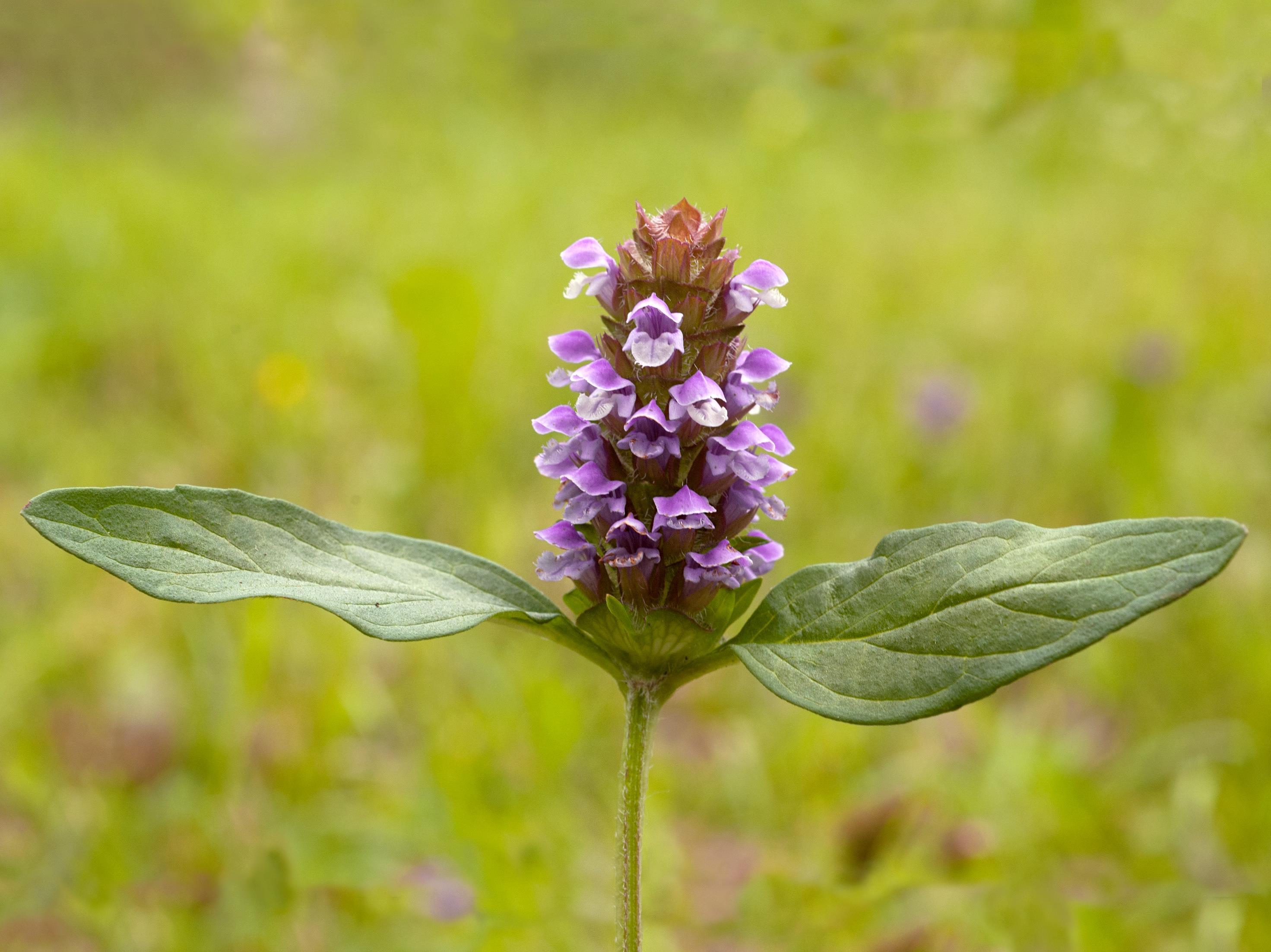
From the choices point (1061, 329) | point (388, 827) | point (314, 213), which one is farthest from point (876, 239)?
point (388, 827)

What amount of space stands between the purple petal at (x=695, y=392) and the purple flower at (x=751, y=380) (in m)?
0.06

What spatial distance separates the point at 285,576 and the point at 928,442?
2954mm

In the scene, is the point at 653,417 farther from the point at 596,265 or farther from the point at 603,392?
the point at 596,265

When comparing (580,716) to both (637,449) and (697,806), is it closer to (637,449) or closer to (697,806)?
(697,806)

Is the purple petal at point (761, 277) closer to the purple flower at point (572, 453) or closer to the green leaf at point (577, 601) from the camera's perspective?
the purple flower at point (572, 453)

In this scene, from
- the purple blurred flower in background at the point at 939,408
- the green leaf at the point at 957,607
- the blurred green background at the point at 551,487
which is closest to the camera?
the green leaf at the point at 957,607

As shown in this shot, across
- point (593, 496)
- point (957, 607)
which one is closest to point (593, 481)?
point (593, 496)

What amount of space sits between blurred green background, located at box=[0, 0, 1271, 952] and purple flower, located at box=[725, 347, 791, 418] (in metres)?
0.52

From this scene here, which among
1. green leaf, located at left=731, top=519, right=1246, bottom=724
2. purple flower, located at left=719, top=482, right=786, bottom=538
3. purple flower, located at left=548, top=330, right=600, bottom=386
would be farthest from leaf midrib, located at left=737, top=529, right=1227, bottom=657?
purple flower, located at left=548, top=330, right=600, bottom=386

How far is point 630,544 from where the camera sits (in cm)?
101

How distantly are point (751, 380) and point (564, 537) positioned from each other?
0.80 feet

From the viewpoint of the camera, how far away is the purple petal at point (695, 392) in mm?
958

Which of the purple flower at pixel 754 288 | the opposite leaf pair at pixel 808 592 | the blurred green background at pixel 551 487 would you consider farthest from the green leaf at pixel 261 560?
the blurred green background at pixel 551 487

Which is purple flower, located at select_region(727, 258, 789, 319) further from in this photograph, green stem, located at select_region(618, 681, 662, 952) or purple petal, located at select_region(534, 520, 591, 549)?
green stem, located at select_region(618, 681, 662, 952)
